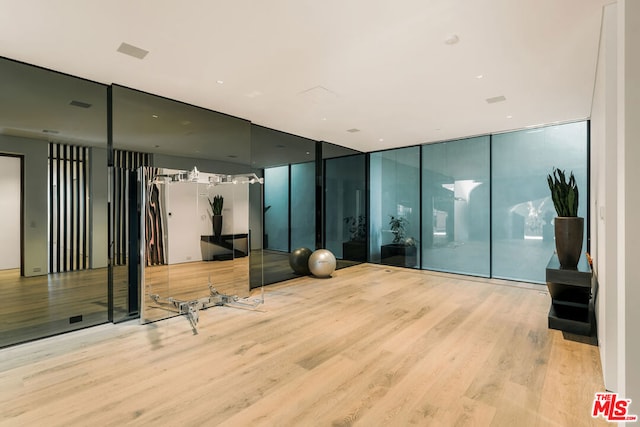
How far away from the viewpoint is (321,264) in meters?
6.79

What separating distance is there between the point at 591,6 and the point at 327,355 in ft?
13.1

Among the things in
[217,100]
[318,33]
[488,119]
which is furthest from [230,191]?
[488,119]

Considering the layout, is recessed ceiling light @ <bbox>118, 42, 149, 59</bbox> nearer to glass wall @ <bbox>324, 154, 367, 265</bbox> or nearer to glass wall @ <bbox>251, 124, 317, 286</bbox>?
glass wall @ <bbox>251, 124, 317, 286</bbox>

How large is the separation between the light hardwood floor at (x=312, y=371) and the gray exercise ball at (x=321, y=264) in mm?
2154

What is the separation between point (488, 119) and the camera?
5727mm

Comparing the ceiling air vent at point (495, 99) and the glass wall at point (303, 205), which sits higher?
the ceiling air vent at point (495, 99)

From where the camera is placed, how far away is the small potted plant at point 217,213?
17.4ft

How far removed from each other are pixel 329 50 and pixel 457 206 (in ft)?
17.5

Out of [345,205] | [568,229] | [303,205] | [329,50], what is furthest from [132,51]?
[345,205]

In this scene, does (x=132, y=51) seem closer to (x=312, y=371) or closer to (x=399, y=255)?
(x=312, y=371)

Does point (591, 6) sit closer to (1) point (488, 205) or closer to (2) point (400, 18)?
(2) point (400, 18)

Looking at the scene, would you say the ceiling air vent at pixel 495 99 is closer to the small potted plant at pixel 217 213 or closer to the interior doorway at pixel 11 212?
the small potted plant at pixel 217 213

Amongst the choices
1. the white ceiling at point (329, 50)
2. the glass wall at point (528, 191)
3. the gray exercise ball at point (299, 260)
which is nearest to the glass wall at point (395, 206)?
the glass wall at point (528, 191)
